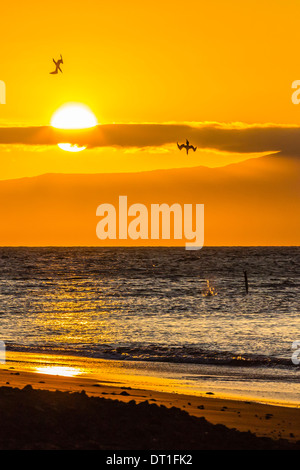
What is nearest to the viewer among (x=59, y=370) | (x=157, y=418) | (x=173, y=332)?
(x=157, y=418)

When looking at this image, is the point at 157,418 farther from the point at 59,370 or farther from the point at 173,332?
the point at 173,332

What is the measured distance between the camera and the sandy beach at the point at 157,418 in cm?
1097

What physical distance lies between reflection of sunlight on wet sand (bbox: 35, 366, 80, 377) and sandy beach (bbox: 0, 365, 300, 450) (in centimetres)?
371

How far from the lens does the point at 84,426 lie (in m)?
11.6

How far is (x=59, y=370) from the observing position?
72.1ft

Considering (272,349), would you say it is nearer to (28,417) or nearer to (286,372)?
(286,372)

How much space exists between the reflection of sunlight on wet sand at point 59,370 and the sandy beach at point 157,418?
3.71 metres

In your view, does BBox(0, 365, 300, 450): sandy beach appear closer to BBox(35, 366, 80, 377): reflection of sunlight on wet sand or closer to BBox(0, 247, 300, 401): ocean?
BBox(0, 247, 300, 401): ocean

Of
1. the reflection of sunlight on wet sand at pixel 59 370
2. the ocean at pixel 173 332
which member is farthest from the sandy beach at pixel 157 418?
the reflection of sunlight on wet sand at pixel 59 370

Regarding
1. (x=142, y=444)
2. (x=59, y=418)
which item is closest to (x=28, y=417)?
(x=59, y=418)

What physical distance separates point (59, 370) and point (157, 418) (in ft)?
32.7

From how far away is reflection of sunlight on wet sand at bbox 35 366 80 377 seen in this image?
21.0 m

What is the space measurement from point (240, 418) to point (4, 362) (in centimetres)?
1093

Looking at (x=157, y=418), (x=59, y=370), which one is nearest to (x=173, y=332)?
(x=59, y=370)
